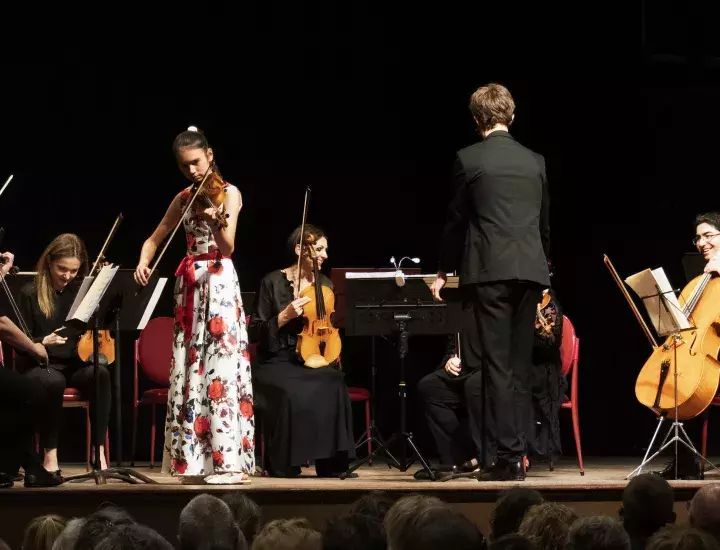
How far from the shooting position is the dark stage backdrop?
695cm

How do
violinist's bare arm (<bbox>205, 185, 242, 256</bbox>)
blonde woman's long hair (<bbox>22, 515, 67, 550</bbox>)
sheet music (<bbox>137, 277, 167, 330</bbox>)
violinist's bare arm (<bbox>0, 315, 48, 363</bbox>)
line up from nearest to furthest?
1. blonde woman's long hair (<bbox>22, 515, 67, 550</bbox>)
2. violinist's bare arm (<bbox>205, 185, 242, 256</bbox>)
3. violinist's bare arm (<bbox>0, 315, 48, 363</bbox>)
4. sheet music (<bbox>137, 277, 167, 330</bbox>)

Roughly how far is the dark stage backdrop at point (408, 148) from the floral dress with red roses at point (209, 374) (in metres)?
2.25

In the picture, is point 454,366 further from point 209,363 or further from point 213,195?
point 213,195

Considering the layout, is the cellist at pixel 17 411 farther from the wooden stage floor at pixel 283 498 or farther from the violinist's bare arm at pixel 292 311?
the violinist's bare arm at pixel 292 311

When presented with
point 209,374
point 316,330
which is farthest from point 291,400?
point 209,374

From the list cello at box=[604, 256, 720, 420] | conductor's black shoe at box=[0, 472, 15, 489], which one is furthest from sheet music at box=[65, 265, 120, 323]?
cello at box=[604, 256, 720, 420]

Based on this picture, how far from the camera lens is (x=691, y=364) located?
16.8 ft

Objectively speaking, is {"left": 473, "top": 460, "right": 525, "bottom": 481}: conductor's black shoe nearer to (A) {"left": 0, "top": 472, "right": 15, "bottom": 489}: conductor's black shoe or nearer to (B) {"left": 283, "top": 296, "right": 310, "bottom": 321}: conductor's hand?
(B) {"left": 283, "top": 296, "right": 310, "bottom": 321}: conductor's hand

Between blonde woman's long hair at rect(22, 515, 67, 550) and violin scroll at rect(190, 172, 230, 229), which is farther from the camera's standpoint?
violin scroll at rect(190, 172, 230, 229)

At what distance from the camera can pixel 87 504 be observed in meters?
4.33

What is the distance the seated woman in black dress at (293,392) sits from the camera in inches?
226

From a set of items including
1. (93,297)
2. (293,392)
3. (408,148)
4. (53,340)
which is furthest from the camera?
(408,148)

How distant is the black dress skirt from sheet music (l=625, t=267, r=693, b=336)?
64.8 inches

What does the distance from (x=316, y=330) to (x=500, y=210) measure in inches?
67.9
